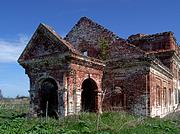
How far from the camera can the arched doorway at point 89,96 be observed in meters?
17.0

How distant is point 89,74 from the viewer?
16.0m

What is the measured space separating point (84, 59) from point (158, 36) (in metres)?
10.8

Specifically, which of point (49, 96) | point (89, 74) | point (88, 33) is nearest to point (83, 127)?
point (89, 74)

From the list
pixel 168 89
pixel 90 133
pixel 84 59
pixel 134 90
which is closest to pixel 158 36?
pixel 168 89

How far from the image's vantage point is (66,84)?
14406mm

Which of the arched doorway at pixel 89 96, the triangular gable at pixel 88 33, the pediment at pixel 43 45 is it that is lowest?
the arched doorway at pixel 89 96

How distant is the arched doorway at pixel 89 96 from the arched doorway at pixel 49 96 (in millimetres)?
1781

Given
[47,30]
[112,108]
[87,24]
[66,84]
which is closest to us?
[66,84]

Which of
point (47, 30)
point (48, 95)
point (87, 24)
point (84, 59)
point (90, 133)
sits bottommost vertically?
point (90, 133)

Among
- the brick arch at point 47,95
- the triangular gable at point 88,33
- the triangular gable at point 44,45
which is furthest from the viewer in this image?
the triangular gable at point 88,33

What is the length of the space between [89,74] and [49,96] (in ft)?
9.14

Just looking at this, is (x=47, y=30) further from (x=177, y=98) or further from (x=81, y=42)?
(x=177, y=98)

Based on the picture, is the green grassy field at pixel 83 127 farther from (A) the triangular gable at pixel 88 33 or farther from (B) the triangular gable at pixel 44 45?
(A) the triangular gable at pixel 88 33

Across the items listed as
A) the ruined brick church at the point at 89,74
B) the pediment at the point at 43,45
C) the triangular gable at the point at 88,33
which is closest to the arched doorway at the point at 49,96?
the ruined brick church at the point at 89,74
